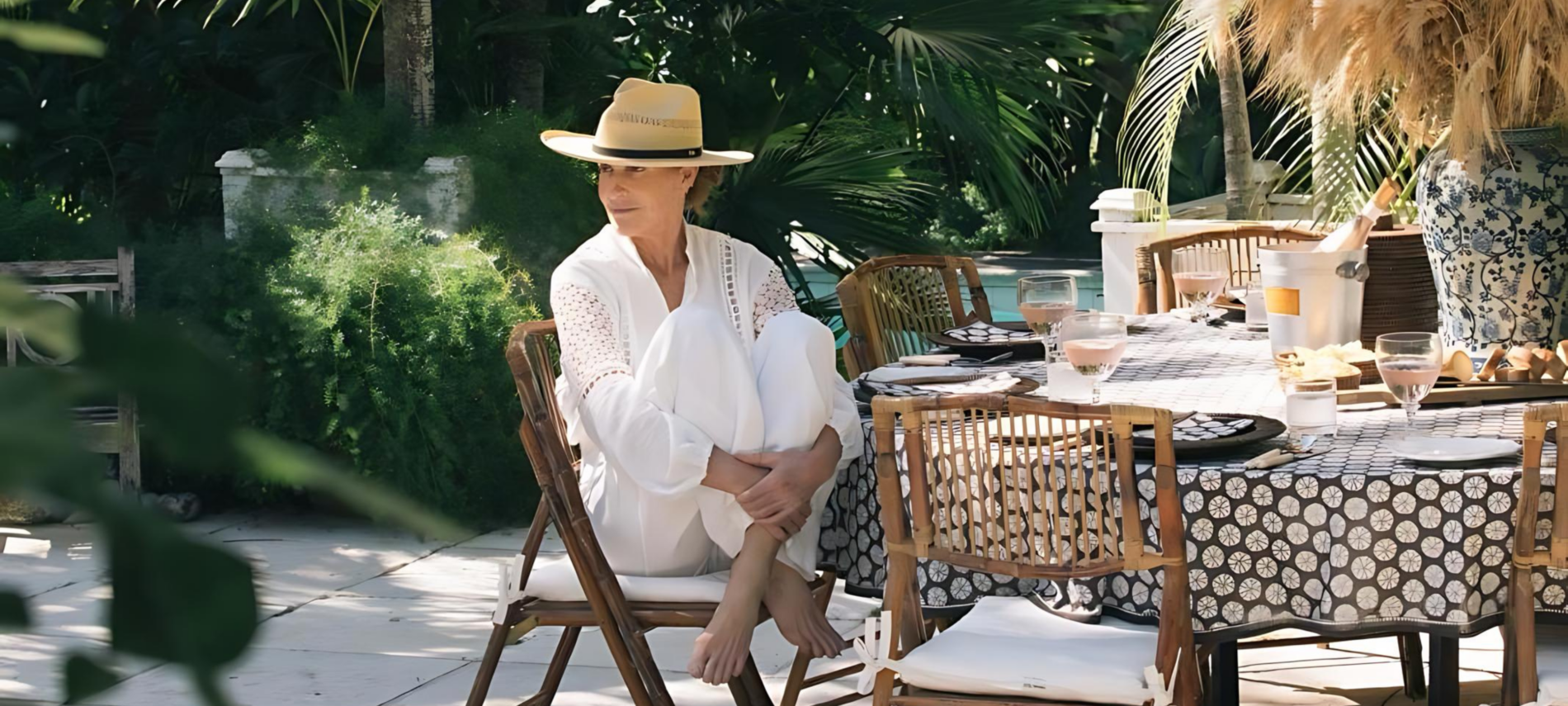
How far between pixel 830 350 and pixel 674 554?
42 centimetres

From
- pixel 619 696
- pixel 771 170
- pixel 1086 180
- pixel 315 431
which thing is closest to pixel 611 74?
pixel 771 170

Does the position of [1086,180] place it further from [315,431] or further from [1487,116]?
[1487,116]

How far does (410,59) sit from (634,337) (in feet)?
10.4

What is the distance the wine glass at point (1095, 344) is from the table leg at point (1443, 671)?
597 millimetres

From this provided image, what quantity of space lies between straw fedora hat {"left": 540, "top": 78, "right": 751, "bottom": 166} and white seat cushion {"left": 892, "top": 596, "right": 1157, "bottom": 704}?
115cm

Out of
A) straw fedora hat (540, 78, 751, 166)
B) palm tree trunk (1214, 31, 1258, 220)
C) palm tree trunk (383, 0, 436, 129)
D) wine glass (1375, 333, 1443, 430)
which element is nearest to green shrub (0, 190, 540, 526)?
palm tree trunk (383, 0, 436, 129)

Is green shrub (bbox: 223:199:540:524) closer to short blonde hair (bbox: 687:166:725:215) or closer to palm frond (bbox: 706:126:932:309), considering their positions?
palm frond (bbox: 706:126:932:309)

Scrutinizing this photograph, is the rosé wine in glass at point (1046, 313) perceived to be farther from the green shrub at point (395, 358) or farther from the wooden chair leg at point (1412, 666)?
the green shrub at point (395, 358)

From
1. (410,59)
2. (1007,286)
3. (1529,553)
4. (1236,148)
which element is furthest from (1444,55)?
(1007,286)

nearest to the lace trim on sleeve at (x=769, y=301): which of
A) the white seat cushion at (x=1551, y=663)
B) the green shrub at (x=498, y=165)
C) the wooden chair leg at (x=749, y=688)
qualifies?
the wooden chair leg at (x=749, y=688)

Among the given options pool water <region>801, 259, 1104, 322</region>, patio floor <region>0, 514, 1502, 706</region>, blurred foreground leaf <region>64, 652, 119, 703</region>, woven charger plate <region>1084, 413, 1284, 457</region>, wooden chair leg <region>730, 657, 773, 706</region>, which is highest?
blurred foreground leaf <region>64, 652, 119, 703</region>

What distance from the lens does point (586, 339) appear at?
2.82 metres

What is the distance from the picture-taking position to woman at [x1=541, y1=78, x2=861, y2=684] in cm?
263

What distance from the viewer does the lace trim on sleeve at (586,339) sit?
2.78m
